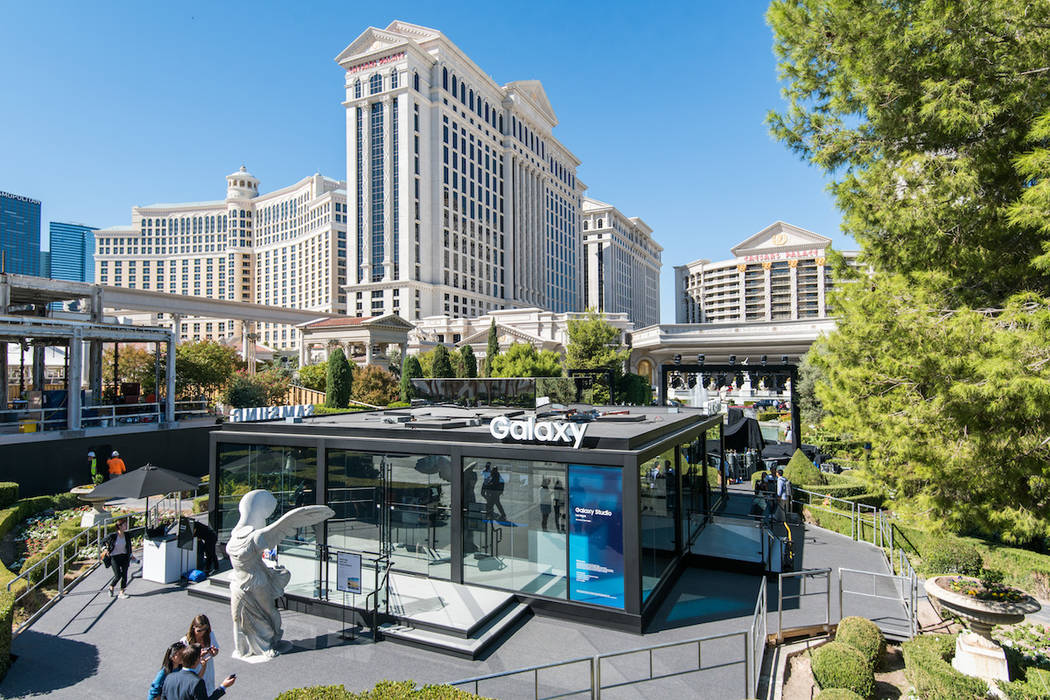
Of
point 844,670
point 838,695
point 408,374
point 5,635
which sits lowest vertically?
point 844,670

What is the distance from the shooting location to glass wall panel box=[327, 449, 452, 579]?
39.8 ft

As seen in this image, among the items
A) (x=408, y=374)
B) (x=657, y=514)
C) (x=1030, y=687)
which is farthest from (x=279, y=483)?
(x=408, y=374)

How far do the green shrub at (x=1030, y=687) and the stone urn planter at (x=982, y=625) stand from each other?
27 cm

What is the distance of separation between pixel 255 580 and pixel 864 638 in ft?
33.0

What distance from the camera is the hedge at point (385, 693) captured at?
6387 mm

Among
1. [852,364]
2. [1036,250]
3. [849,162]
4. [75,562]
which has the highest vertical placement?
[849,162]

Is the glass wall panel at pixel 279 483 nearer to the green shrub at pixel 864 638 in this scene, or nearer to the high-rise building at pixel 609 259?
the green shrub at pixel 864 638

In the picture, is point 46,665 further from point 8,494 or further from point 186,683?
point 8,494

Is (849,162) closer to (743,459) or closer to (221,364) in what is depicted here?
(743,459)

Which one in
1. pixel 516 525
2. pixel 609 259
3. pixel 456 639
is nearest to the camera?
pixel 456 639

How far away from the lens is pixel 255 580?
9.30 meters

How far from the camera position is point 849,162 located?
10.5 metres

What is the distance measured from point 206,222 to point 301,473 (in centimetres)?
18952

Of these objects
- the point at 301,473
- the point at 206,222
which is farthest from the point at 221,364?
the point at 206,222
